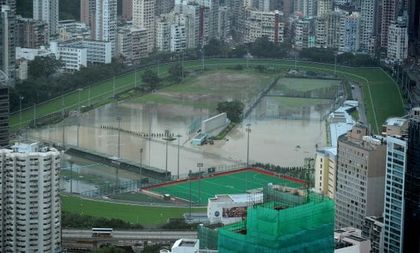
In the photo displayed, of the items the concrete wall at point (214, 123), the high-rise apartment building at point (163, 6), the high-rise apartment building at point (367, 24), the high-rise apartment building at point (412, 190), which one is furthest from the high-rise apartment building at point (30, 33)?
the high-rise apartment building at point (412, 190)

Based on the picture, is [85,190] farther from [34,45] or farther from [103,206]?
[34,45]

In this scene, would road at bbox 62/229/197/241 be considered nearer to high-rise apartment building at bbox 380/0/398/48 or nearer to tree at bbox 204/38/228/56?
tree at bbox 204/38/228/56

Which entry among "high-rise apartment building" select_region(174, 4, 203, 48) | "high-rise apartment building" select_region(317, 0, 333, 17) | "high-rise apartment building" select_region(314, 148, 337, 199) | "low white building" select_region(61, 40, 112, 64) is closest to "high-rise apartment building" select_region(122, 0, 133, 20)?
"high-rise apartment building" select_region(174, 4, 203, 48)

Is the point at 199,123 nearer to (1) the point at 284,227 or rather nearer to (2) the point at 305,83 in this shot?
(2) the point at 305,83

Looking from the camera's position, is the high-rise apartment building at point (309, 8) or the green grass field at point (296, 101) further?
the high-rise apartment building at point (309, 8)

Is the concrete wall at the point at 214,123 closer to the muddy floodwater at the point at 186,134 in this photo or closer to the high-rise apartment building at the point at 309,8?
the muddy floodwater at the point at 186,134

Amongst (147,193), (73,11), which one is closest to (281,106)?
(147,193)
